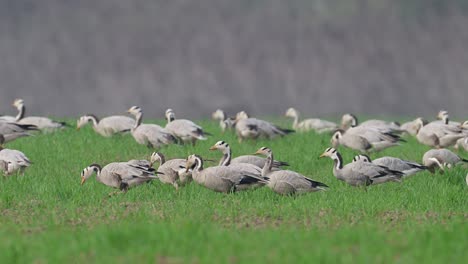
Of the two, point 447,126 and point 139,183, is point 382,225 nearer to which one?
point 139,183

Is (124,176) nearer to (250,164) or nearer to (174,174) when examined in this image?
(174,174)

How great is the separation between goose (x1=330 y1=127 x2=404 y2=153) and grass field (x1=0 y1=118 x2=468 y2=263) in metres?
0.96

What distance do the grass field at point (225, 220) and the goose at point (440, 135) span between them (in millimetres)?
2963

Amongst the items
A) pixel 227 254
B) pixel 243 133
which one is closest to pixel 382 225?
pixel 227 254

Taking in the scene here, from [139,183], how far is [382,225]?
5448 millimetres

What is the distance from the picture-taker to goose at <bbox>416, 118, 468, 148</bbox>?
23.6 m

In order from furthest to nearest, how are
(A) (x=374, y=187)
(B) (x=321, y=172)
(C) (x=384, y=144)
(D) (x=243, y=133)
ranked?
(D) (x=243, y=133)
(C) (x=384, y=144)
(B) (x=321, y=172)
(A) (x=374, y=187)

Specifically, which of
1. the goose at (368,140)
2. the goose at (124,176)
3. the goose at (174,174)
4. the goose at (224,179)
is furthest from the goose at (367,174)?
the goose at (368,140)

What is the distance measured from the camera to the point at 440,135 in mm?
23906

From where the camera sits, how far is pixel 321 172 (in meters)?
19.9

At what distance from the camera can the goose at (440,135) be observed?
77.5 ft

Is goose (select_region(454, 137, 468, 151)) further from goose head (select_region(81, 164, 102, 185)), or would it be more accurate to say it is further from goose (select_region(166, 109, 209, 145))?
goose head (select_region(81, 164, 102, 185))

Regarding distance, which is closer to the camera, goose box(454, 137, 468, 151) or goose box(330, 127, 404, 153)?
goose box(454, 137, 468, 151)

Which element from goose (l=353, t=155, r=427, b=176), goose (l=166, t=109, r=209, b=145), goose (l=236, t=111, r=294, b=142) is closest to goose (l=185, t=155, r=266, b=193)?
goose (l=353, t=155, r=427, b=176)
